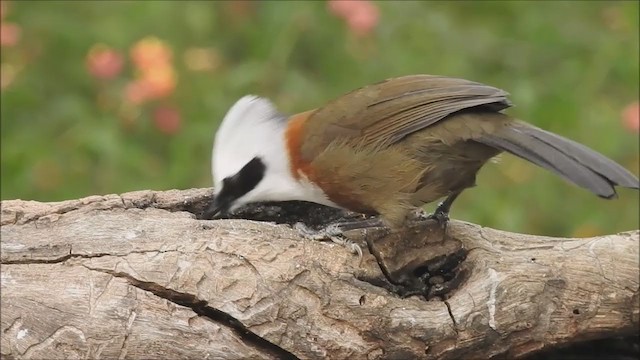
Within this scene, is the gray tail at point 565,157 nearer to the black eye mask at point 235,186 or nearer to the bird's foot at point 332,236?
the bird's foot at point 332,236

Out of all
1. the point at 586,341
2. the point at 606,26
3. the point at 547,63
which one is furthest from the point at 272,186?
the point at 606,26

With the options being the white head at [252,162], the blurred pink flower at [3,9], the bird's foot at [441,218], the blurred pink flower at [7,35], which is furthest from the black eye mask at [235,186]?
the blurred pink flower at [3,9]

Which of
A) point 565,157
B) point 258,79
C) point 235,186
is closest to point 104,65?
point 258,79

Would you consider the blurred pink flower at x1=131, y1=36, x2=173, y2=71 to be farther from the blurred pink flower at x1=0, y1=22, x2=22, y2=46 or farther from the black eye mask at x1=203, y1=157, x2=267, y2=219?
the black eye mask at x1=203, y1=157, x2=267, y2=219

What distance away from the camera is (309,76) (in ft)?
16.1

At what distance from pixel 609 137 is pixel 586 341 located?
1.65m

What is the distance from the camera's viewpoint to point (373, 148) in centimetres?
298

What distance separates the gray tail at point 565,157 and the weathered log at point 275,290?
0.25m

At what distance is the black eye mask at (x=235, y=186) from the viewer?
2.80 metres

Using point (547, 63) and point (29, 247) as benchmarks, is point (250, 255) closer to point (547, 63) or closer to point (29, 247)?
point (29, 247)

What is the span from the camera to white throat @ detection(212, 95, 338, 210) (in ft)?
9.46

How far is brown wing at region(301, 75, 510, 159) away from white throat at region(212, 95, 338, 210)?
9 cm

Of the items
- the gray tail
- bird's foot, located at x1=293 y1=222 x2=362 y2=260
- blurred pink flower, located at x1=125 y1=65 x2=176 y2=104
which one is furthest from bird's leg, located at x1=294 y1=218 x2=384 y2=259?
blurred pink flower, located at x1=125 y1=65 x2=176 y2=104

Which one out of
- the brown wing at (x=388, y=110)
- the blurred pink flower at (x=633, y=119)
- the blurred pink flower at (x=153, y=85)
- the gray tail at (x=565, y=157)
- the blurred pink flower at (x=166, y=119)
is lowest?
the gray tail at (x=565, y=157)
